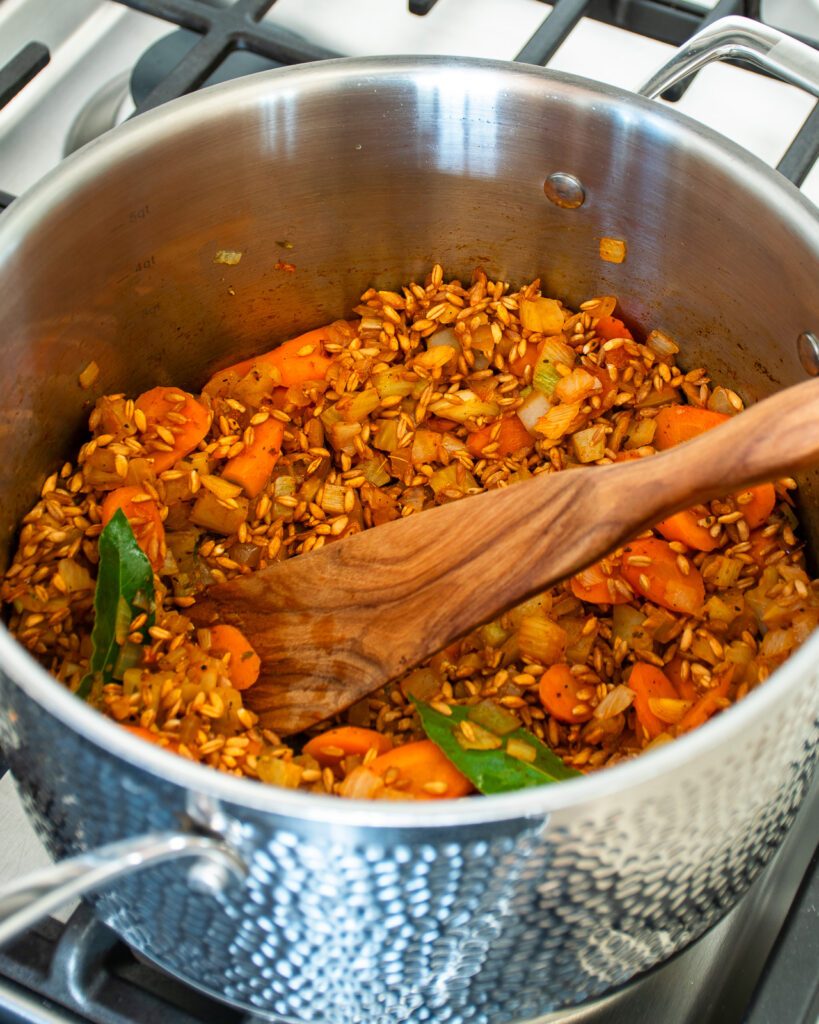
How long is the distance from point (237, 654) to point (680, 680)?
1.20ft

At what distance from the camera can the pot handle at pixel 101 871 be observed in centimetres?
55

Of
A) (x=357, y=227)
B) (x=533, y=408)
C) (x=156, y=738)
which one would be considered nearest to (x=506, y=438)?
(x=533, y=408)

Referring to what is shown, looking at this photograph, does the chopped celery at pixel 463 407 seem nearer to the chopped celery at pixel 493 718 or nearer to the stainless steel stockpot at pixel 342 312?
the stainless steel stockpot at pixel 342 312

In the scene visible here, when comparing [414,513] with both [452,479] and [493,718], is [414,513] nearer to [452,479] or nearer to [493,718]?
[452,479]

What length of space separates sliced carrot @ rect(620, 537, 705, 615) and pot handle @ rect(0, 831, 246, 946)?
20.5 inches

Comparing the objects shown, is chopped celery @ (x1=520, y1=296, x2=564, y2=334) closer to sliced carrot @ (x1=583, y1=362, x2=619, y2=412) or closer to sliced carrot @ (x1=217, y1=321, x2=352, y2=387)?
sliced carrot @ (x1=583, y1=362, x2=619, y2=412)

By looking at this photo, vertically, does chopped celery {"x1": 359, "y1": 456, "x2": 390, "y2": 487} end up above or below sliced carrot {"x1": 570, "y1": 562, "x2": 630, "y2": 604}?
above

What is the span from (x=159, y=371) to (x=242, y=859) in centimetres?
62

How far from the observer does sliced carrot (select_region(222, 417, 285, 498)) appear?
1094mm

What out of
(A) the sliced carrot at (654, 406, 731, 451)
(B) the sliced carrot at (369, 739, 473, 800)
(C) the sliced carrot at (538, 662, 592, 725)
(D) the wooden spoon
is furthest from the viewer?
(A) the sliced carrot at (654, 406, 731, 451)

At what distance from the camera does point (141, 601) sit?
37.3 inches

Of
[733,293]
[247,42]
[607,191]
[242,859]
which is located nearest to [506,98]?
[607,191]

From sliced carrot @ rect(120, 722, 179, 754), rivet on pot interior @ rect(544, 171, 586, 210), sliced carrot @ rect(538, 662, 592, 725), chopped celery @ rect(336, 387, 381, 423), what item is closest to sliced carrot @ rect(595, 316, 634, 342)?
rivet on pot interior @ rect(544, 171, 586, 210)

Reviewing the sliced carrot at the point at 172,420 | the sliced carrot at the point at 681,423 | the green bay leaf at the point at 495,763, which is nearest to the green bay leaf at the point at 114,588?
the sliced carrot at the point at 172,420
